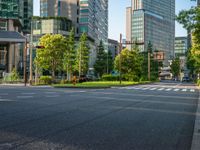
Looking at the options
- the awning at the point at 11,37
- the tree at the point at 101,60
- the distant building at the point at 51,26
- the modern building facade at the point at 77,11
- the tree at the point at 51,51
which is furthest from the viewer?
the modern building facade at the point at 77,11

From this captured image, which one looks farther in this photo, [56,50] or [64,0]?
[64,0]

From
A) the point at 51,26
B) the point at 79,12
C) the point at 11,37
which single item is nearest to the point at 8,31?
the point at 11,37

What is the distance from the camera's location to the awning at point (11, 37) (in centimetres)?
7512

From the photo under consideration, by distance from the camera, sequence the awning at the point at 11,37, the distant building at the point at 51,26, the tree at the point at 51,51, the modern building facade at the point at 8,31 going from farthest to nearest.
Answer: the distant building at the point at 51,26 → the modern building facade at the point at 8,31 → the awning at the point at 11,37 → the tree at the point at 51,51

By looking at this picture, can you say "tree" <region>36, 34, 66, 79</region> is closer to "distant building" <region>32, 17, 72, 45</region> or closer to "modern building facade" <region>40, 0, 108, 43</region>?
"distant building" <region>32, 17, 72, 45</region>

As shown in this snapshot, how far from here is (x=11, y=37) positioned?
7594 centimetres

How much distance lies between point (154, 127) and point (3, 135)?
3.96 m

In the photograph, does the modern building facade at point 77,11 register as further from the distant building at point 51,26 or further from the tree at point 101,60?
the tree at point 101,60

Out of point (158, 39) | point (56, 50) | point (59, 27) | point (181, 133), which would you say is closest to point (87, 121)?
point (181, 133)

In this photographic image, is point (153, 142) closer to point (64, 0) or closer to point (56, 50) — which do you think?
point (56, 50)

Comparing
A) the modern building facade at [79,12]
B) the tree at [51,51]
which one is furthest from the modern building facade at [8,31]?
the modern building facade at [79,12]

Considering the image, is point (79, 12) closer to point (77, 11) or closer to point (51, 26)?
point (77, 11)

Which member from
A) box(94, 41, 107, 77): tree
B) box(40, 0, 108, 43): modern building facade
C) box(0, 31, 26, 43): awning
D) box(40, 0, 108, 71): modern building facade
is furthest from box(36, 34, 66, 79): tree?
box(40, 0, 108, 43): modern building facade

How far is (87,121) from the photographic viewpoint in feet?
31.4
